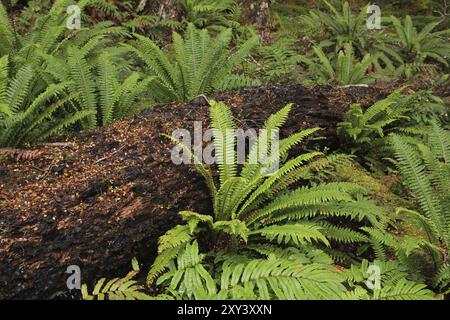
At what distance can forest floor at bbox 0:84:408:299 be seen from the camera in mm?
3234

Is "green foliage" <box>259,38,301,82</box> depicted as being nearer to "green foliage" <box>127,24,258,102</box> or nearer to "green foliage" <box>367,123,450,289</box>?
"green foliage" <box>127,24,258,102</box>

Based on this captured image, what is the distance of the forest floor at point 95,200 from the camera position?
3.23 metres

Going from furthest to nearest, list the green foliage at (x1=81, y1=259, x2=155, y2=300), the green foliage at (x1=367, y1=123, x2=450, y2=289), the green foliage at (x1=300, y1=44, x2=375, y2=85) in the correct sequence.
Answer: the green foliage at (x1=300, y1=44, x2=375, y2=85), the green foliage at (x1=367, y1=123, x2=450, y2=289), the green foliage at (x1=81, y1=259, x2=155, y2=300)

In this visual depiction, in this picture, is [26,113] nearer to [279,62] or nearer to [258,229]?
[258,229]

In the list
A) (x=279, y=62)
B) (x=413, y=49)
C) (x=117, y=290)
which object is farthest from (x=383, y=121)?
(x=413, y=49)

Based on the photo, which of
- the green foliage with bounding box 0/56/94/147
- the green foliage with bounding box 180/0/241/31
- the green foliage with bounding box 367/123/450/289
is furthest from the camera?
the green foliage with bounding box 180/0/241/31

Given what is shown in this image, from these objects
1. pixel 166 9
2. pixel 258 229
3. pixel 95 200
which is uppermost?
pixel 166 9

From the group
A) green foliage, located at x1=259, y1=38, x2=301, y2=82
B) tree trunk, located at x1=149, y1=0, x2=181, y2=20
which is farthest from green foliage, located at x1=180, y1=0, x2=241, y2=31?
green foliage, located at x1=259, y1=38, x2=301, y2=82

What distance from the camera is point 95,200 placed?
361cm

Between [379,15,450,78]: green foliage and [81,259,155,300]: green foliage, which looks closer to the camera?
[81,259,155,300]: green foliage

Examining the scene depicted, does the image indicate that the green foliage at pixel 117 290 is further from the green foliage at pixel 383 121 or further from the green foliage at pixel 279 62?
the green foliage at pixel 279 62

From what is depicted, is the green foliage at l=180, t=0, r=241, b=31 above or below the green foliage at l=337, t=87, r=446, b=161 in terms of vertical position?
above
